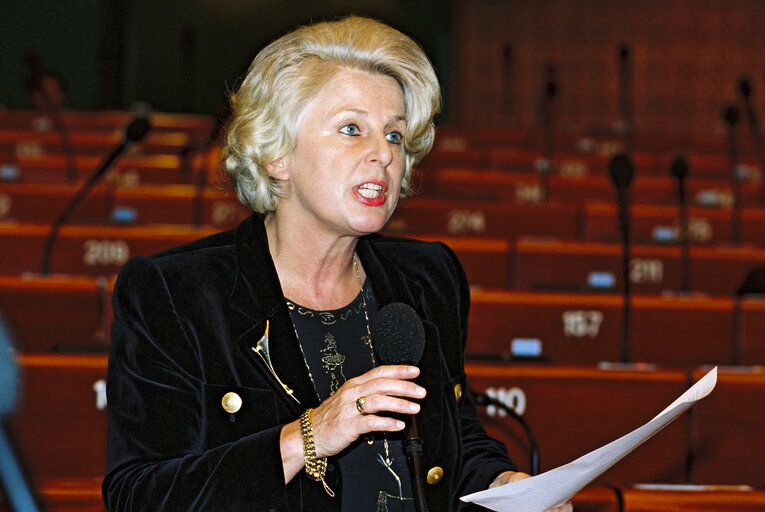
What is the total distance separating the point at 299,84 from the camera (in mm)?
1627

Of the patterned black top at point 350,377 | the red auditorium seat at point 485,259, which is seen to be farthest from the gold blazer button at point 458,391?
the red auditorium seat at point 485,259

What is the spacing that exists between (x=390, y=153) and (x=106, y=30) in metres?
7.36

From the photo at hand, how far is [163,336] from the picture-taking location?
4.93 ft

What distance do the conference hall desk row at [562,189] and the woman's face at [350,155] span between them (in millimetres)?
3606

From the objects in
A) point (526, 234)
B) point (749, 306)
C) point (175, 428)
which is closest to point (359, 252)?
point (175, 428)

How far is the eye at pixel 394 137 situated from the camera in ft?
5.46

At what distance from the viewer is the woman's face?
160 centimetres

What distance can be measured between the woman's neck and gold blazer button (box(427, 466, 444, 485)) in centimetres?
34

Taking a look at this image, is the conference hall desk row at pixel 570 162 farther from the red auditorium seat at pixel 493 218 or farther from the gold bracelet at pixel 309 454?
the gold bracelet at pixel 309 454

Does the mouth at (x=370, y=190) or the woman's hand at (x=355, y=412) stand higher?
the mouth at (x=370, y=190)

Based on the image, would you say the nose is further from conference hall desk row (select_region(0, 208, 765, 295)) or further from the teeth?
conference hall desk row (select_region(0, 208, 765, 295))

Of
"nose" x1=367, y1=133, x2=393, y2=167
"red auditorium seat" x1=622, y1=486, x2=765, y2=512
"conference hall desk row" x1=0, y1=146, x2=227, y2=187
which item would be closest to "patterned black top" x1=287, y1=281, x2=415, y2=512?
"nose" x1=367, y1=133, x2=393, y2=167

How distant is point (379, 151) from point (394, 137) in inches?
3.2

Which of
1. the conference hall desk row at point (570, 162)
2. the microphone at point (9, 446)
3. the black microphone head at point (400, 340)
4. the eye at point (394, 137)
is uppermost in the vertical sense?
the conference hall desk row at point (570, 162)
